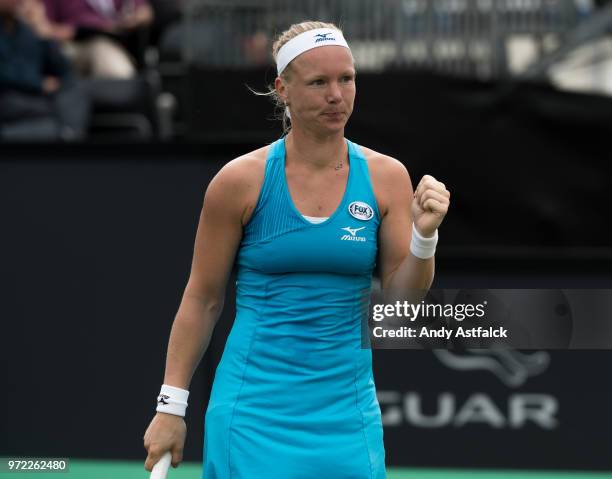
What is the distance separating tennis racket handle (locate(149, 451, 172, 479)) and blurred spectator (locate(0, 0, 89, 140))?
454cm

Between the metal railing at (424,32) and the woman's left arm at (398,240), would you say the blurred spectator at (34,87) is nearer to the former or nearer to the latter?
the metal railing at (424,32)

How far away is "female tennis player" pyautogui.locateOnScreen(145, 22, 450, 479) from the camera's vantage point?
3227mm

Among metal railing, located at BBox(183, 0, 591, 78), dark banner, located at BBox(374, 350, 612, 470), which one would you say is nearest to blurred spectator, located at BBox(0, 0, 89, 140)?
metal railing, located at BBox(183, 0, 591, 78)

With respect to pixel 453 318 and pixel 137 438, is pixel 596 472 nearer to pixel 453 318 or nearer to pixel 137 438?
pixel 137 438

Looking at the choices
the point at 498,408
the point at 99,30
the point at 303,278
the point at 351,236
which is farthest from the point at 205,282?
the point at 99,30

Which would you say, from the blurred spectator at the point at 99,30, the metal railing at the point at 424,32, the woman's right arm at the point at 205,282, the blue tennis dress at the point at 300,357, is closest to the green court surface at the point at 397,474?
the metal railing at the point at 424,32

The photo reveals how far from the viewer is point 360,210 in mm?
3279

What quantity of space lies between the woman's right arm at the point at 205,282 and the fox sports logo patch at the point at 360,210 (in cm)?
28

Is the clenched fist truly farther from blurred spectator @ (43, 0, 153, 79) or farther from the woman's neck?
blurred spectator @ (43, 0, 153, 79)

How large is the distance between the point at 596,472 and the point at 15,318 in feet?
11.9

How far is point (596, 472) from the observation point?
7.27 m

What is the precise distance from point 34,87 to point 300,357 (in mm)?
5130

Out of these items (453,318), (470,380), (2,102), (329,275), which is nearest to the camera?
(329,275)

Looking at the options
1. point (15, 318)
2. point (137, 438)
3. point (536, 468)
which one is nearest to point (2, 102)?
point (15, 318)
